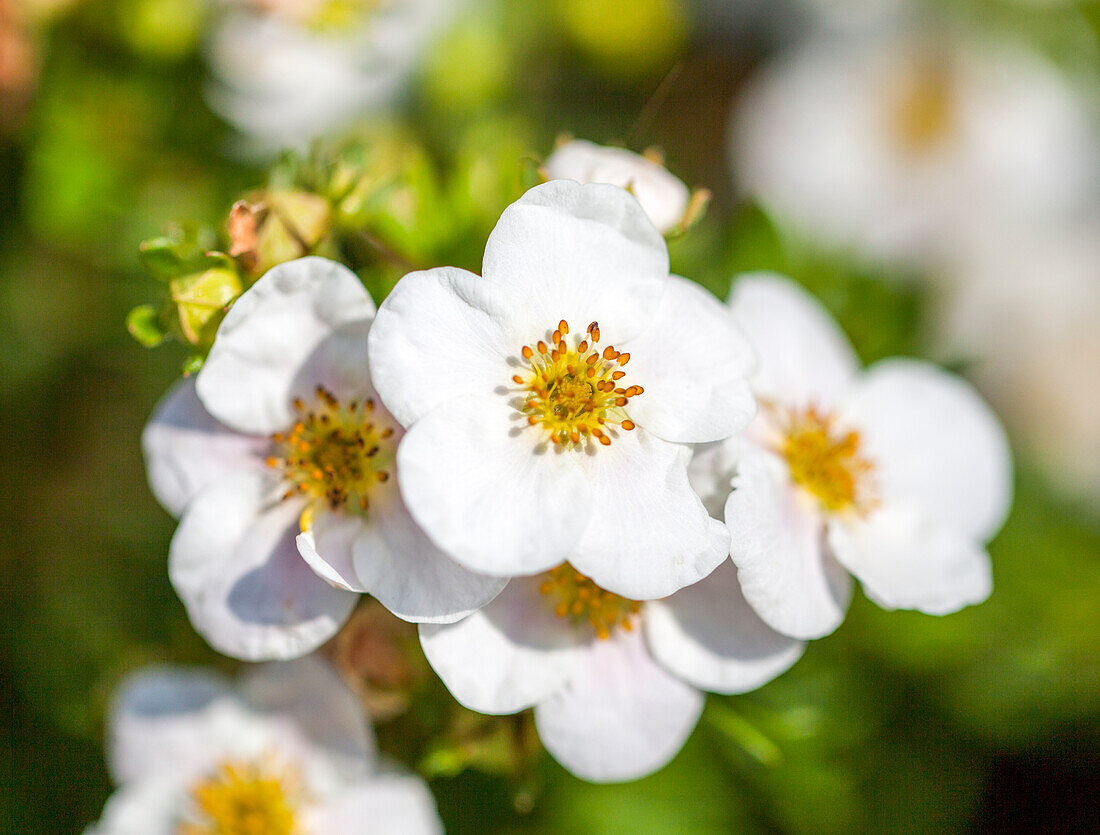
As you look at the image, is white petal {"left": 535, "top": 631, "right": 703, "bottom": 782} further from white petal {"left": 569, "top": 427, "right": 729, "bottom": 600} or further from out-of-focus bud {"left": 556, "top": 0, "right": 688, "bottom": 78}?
out-of-focus bud {"left": 556, "top": 0, "right": 688, "bottom": 78}

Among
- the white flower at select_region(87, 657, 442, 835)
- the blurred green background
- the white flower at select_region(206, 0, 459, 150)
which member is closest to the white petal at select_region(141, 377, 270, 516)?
the white flower at select_region(87, 657, 442, 835)

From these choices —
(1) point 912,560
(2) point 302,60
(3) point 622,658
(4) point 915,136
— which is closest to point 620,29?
(2) point 302,60

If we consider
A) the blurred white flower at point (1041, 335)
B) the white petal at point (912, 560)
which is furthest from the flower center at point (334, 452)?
the blurred white flower at point (1041, 335)

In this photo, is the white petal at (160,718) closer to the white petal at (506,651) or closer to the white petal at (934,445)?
the white petal at (506,651)

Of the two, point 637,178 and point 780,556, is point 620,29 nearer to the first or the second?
point 637,178

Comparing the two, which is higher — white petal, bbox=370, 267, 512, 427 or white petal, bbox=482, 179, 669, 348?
white petal, bbox=482, 179, 669, 348

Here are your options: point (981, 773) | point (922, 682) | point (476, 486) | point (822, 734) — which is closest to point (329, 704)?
point (476, 486)

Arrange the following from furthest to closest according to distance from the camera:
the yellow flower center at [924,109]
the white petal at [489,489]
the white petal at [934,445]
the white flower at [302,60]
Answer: the yellow flower center at [924,109], the white flower at [302,60], the white petal at [934,445], the white petal at [489,489]
